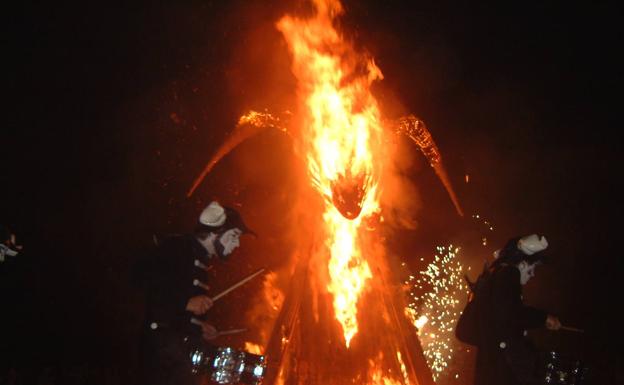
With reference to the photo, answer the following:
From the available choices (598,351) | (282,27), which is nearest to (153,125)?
(282,27)

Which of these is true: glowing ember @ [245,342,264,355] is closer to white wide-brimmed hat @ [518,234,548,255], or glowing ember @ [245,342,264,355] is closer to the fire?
the fire

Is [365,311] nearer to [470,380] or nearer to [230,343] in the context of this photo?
[230,343]

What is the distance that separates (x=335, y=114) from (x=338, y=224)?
6.24ft

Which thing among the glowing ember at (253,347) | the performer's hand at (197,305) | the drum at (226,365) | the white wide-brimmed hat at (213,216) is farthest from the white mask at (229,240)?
the glowing ember at (253,347)

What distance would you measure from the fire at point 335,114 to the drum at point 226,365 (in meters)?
3.49

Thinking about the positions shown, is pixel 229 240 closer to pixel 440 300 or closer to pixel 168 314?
pixel 168 314

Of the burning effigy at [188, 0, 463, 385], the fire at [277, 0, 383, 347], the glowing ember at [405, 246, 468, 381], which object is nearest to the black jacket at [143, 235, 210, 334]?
the burning effigy at [188, 0, 463, 385]

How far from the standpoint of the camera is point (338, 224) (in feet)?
23.0

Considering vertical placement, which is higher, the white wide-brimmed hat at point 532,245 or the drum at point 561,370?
the white wide-brimmed hat at point 532,245

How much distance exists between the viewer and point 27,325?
6.47 metres

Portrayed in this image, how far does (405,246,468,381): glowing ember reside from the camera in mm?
8812

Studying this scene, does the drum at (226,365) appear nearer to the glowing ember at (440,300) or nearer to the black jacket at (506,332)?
the black jacket at (506,332)

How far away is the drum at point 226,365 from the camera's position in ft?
12.1

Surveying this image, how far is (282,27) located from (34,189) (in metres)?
4.60
